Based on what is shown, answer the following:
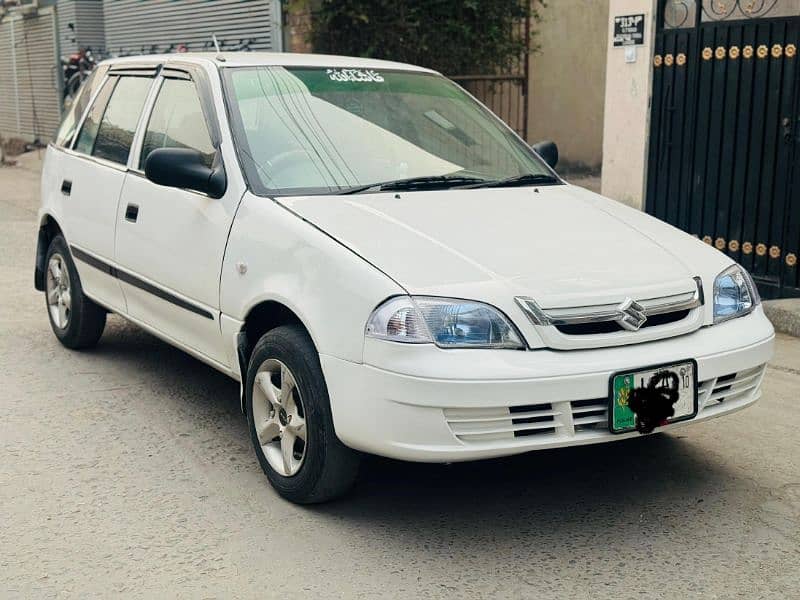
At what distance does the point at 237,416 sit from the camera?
540cm

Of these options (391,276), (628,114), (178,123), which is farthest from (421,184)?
(628,114)

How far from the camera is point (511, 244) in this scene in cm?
406

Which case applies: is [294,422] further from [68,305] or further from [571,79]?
[571,79]

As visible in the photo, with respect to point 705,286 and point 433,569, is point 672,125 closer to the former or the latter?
point 705,286

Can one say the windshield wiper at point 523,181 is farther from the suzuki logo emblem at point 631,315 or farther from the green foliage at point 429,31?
the green foliage at point 429,31

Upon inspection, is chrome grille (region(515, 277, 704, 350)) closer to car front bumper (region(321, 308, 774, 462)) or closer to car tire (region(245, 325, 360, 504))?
car front bumper (region(321, 308, 774, 462))

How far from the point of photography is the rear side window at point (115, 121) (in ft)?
19.0

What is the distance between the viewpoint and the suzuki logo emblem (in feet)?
12.5

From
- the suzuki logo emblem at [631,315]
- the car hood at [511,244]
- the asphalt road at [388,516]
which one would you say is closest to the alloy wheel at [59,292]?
the asphalt road at [388,516]

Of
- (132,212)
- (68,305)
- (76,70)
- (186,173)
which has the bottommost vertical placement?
(68,305)

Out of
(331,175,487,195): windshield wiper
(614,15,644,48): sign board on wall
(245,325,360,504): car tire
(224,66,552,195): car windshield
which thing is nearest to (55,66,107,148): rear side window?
(224,66,552,195): car windshield

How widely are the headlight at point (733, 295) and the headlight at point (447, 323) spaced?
0.97 m

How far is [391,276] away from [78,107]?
3.68 metres

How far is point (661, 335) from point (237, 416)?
2360 mm
